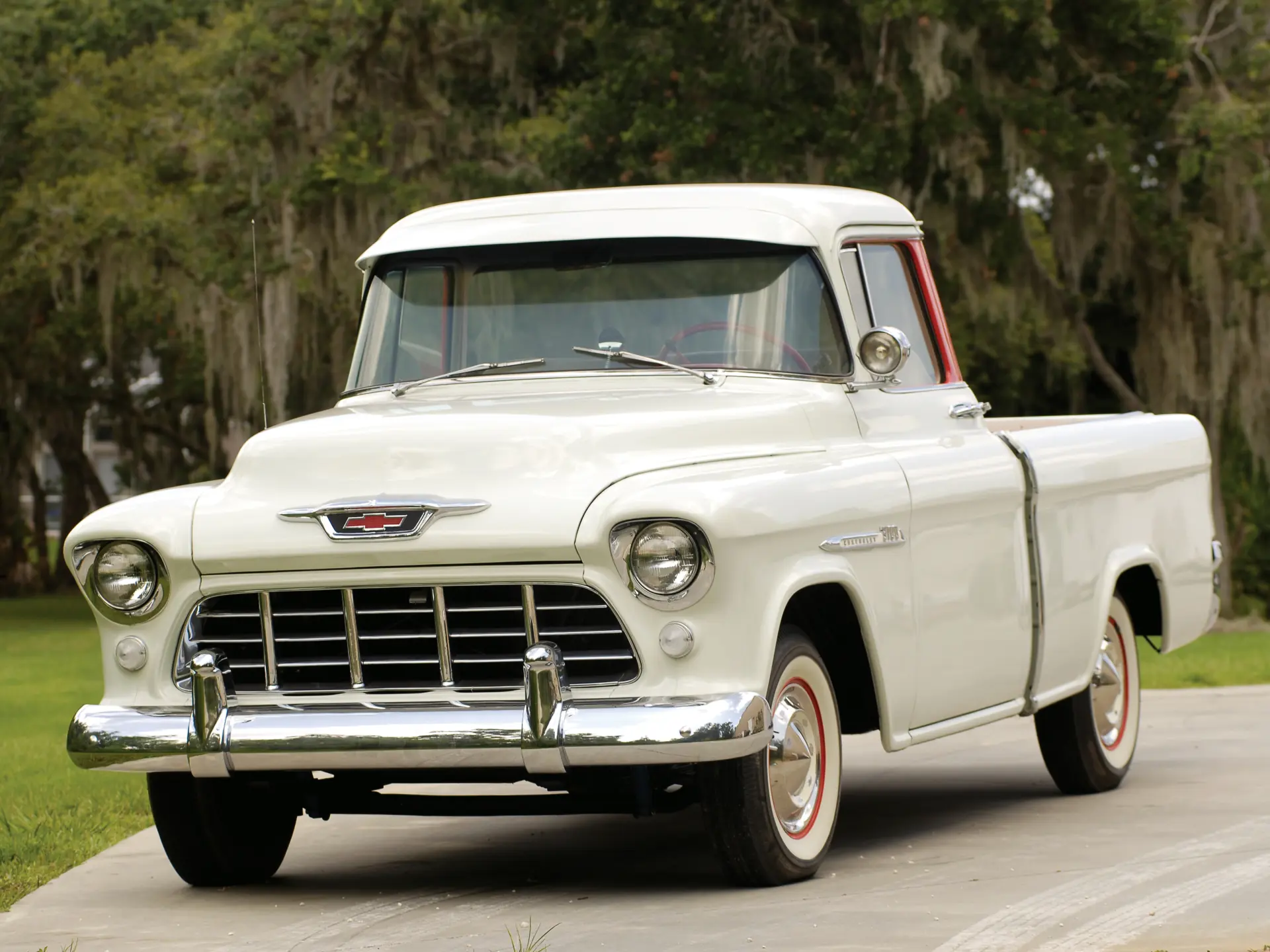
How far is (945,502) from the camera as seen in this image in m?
7.93

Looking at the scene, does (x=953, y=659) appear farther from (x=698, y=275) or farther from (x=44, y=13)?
(x=44, y=13)

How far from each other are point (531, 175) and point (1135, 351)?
20.1 feet

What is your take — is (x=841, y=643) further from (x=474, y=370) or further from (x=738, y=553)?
(x=474, y=370)

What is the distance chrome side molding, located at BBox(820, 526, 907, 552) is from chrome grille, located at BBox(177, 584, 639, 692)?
2.78 ft

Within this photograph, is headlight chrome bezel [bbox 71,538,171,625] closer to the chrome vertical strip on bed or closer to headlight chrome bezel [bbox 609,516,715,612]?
headlight chrome bezel [bbox 609,516,715,612]

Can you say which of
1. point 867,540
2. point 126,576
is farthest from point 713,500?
point 126,576

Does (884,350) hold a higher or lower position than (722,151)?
lower

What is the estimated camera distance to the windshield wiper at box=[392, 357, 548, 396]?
8.05 meters

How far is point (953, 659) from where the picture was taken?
26.0 ft

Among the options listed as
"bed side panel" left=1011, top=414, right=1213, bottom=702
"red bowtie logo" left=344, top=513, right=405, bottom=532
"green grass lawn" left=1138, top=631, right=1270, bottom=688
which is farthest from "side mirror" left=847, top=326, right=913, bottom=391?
"green grass lawn" left=1138, top=631, right=1270, bottom=688

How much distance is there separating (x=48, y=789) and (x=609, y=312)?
174 inches

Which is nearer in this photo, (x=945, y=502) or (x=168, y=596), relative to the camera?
(x=168, y=596)

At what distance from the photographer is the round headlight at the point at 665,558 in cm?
660

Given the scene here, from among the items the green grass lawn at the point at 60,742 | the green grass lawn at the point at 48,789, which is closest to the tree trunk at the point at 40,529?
the green grass lawn at the point at 60,742
